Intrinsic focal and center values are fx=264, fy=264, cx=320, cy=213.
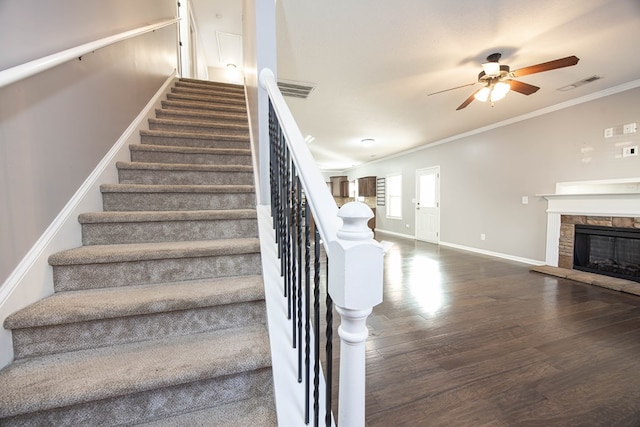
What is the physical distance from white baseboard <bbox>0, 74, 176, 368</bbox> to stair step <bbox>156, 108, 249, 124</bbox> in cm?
89

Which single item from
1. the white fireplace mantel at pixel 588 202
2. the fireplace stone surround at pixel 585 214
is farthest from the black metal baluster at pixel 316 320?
the white fireplace mantel at pixel 588 202

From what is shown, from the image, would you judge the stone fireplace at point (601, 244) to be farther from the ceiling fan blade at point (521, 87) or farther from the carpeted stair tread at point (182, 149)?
the carpeted stair tread at point (182, 149)

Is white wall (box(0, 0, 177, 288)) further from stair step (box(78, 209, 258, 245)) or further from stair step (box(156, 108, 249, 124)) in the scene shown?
stair step (box(156, 108, 249, 124))

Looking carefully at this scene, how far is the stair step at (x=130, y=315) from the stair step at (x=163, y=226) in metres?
0.36

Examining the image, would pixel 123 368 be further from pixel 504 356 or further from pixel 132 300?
pixel 504 356

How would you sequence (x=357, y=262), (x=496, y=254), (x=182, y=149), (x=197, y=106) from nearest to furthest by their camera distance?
(x=357, y=262), (x=182, y=149), (x=197, y=106), (x=496, y=254)

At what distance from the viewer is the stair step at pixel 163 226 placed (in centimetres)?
147

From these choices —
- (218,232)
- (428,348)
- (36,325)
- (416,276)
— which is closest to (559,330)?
(428,348)

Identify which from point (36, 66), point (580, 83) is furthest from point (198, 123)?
point (580, 83)

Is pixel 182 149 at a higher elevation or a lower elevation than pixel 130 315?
higher

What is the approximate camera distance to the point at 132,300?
1095mm

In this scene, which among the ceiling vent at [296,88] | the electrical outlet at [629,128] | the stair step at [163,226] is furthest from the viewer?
the ceiling vent at [296,88]

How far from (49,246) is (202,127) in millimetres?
1759

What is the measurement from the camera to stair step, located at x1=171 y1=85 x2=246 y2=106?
349cm
